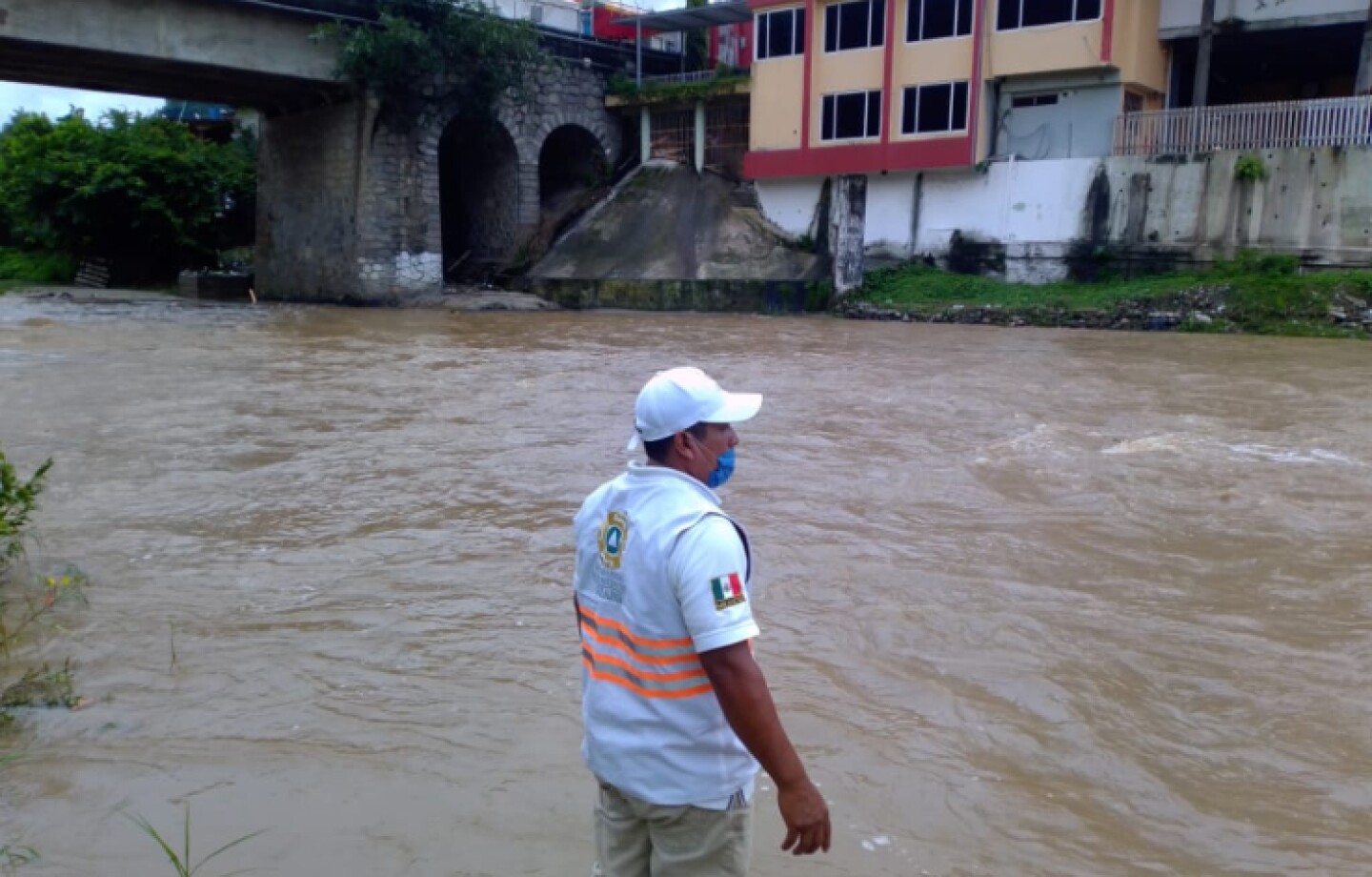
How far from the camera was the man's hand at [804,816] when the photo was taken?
215cm

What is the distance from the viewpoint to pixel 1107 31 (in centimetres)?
2350

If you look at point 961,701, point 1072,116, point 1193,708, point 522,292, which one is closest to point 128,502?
point 961,701

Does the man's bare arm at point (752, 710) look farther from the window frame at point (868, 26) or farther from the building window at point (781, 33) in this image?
the building window at point (781, 33)

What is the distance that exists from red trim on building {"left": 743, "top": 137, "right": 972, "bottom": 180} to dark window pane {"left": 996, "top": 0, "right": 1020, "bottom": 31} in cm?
260

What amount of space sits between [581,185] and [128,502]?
26.5 m

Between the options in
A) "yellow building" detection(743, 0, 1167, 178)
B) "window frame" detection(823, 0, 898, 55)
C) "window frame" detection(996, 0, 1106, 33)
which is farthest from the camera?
"window frame" detection(823, 0, 898, 55)

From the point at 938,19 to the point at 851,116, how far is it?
3028 millimetres

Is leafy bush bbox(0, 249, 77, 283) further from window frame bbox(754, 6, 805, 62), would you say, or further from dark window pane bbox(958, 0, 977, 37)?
dark window pane bbox(958, 0, 977, 37)

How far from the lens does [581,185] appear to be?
1288 inches

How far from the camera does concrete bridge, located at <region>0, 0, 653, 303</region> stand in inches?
905

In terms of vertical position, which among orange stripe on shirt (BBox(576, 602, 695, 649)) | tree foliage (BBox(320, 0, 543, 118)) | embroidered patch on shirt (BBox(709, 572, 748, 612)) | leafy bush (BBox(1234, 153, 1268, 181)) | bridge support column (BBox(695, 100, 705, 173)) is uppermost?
tree foliage (BBox(320, 0, 543, 118))

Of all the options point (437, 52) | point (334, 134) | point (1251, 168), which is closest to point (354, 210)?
point (334, 134)

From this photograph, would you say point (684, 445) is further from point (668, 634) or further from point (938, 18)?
point (938, 18)

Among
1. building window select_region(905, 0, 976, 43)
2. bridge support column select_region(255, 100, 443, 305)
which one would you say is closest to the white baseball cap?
building window select_region(905, 0, 976, 43)
